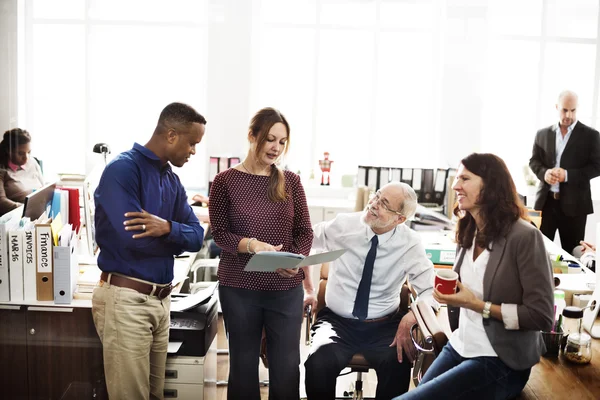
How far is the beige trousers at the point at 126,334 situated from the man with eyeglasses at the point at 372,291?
0.72 meters

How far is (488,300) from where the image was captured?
2.64 meters

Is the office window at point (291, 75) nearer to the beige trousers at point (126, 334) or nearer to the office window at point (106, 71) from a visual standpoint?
the office window at point (106, 71)

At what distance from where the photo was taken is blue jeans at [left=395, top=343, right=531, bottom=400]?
2.54m

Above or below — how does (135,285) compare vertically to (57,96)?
below

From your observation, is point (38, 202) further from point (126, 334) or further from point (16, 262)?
point (126, 334)

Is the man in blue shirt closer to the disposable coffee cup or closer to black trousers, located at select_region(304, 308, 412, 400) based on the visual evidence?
black trousers, located at select_region(304, 308, 412, 400)

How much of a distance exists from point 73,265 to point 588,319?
2.31 meters

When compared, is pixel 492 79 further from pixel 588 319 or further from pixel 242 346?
pixel 242 346

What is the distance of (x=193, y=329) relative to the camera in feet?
10.3

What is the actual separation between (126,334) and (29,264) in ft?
2.28

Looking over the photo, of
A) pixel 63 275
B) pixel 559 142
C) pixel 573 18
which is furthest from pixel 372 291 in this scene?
pixel 573 18

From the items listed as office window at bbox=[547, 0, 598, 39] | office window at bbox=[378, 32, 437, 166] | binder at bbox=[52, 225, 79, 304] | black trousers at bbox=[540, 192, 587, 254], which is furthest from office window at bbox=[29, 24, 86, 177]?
office window at bbox=[547, 0, 598, 39]

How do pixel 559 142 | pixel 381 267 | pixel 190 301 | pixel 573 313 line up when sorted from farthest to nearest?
pixel 559 142 → pixel 190 301 → pixel 381 267 → pixel 573 313

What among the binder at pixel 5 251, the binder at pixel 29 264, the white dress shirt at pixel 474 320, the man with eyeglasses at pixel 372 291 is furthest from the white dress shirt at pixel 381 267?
the binder at pixel 5 251
